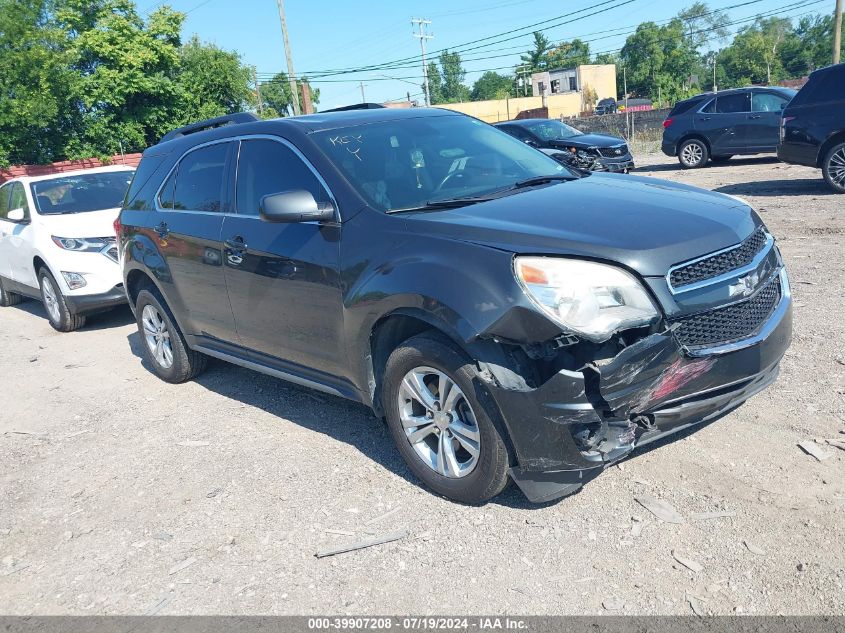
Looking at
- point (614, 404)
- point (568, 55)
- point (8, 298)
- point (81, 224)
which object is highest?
point (568, 55)

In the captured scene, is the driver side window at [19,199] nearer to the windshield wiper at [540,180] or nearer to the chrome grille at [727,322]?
the windshield wiper at [540,180]

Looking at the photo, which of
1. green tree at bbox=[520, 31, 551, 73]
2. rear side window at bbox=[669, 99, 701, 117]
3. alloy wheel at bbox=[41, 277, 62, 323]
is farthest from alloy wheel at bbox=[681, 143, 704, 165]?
green tree at bbox=[520, 31, 551, 73]

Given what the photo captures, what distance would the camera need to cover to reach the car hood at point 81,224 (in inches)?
336

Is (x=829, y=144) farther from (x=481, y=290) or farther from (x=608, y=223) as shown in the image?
(x=481, y=290)

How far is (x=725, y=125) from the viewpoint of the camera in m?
17.2

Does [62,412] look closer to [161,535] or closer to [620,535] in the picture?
[161,535]

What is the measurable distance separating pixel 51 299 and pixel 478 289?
7288 mm

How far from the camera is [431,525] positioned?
140 inches

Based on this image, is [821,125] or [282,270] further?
[821,125]

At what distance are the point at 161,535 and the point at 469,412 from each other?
1723mm

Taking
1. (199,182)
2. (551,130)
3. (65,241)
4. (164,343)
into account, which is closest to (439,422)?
(199,182)

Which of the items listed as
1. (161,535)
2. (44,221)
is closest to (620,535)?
(161,535)

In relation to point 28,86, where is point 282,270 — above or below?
below

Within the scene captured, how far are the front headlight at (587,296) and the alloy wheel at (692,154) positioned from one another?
16.4 metres
